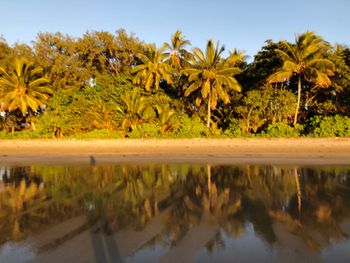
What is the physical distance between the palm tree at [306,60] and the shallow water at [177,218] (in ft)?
48.5

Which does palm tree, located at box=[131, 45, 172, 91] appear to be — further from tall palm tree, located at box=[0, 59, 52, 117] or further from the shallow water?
the shallow water

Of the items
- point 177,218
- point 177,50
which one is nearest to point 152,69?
point 177,50

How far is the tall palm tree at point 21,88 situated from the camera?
26016mm


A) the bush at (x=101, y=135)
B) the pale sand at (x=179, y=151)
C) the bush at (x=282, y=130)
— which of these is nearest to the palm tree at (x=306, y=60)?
the bush at (x=282, y=130)

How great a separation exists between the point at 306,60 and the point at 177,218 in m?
22.3

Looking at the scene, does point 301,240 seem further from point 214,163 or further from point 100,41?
point 100,41

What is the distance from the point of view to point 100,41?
32.9 meters

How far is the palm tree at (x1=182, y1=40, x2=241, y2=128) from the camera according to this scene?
24953 millimetres

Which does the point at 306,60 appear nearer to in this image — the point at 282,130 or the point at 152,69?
the point at 282,130

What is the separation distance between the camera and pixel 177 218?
589cm

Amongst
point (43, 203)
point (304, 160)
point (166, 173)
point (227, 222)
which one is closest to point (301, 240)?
point (227, 222)

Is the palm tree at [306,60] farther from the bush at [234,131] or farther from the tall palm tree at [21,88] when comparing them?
the tall palm tree at [21,88]

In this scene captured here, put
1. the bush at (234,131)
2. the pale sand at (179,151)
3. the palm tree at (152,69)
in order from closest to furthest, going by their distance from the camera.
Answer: the pale sand at (179,151)
the bush at (234,131)
the palm tree at (152,69)

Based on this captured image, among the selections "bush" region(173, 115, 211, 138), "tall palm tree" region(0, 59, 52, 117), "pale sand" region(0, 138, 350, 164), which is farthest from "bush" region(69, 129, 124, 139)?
"tall palm tree" region(0, 59, 52, 117)
